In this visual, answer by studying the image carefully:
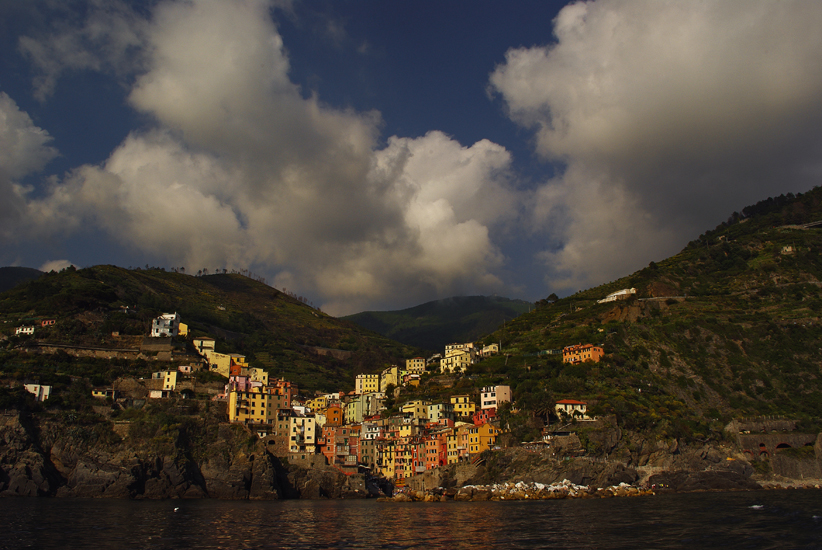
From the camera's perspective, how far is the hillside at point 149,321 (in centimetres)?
10294

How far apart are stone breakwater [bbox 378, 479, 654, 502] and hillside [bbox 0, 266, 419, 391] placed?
201ft

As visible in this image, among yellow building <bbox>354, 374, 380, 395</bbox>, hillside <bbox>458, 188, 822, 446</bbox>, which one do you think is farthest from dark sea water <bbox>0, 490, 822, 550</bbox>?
yellow building <bbox>354, 374, 380, 395</bbox>

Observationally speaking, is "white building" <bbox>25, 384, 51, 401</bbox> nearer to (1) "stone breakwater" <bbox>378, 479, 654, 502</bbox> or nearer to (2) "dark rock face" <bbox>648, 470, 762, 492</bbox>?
(1) "stone breakwater" <bbox>378, 479, 654, 502</bbox>

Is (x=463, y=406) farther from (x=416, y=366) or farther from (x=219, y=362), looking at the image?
(x=219, y=362)

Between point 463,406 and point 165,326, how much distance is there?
55655 millimetres

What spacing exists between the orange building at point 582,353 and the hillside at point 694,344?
157cm

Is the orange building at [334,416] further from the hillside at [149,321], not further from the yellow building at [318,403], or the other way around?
the hillside at [149,321]

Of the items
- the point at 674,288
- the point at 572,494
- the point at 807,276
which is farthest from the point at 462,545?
the point at 807,276

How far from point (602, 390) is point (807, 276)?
72.1 metres

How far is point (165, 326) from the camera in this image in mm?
106438

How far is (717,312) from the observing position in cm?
11306

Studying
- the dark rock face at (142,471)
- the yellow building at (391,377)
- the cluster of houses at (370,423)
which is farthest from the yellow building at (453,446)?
the yellow building at (391,377)

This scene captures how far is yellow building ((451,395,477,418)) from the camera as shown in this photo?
91.6 m

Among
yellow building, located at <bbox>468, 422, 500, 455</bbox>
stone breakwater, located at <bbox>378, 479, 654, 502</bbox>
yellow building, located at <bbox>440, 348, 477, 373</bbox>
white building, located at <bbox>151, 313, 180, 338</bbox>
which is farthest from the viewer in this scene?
yellow building, located at <bbox>440, 348, 477, 373</bbox>
